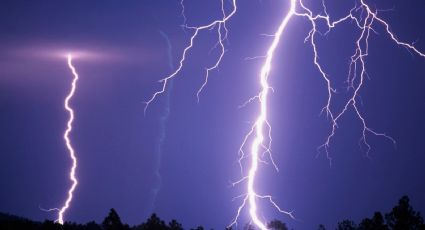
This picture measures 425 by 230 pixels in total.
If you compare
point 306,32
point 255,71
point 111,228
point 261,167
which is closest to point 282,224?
point 261,167

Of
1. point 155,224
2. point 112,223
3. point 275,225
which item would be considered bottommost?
point 112,223

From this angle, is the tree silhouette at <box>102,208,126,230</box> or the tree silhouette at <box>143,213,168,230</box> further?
the tree silhouette at <box>143,213,168,230</box>

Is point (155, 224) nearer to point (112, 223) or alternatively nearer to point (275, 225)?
point (112, 223)

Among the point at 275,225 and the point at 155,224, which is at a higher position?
the point at 275,225

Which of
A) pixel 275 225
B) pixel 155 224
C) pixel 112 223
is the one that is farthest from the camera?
pixel 275 225

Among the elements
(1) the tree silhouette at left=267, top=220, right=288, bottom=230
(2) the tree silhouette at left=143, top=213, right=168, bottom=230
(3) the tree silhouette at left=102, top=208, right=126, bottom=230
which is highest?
(1) the tree silhouette at left=267, top=220, right=288, bottom=230

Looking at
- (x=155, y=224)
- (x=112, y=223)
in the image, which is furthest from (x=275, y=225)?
(x=112, y=223)

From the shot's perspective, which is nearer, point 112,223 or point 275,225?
point 112,223

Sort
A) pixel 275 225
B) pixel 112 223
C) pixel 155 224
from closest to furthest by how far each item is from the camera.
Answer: pixel 112 223 → pixel 155 224 → pixel 275 225

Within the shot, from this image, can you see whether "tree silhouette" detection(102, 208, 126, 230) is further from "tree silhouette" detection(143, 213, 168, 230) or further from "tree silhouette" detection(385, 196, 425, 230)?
"tree silhouette" detection(385, 196, 425, 230)

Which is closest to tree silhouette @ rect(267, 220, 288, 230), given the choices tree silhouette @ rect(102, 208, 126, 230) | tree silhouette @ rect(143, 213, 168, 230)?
tree silhouette @ rect(143, 213, 168, 230)

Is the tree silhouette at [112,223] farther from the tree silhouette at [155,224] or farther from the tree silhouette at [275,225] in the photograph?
the tree silhouette at [275,225]

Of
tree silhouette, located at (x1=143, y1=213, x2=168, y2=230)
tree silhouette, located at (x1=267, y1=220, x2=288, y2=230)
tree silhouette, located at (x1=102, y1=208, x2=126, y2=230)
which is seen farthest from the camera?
tree silhouette, located at (x1=267, y1=220, x2=288, y2=230)

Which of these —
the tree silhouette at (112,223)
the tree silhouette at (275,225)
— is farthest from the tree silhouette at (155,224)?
the tree silhouette at (275,225)
